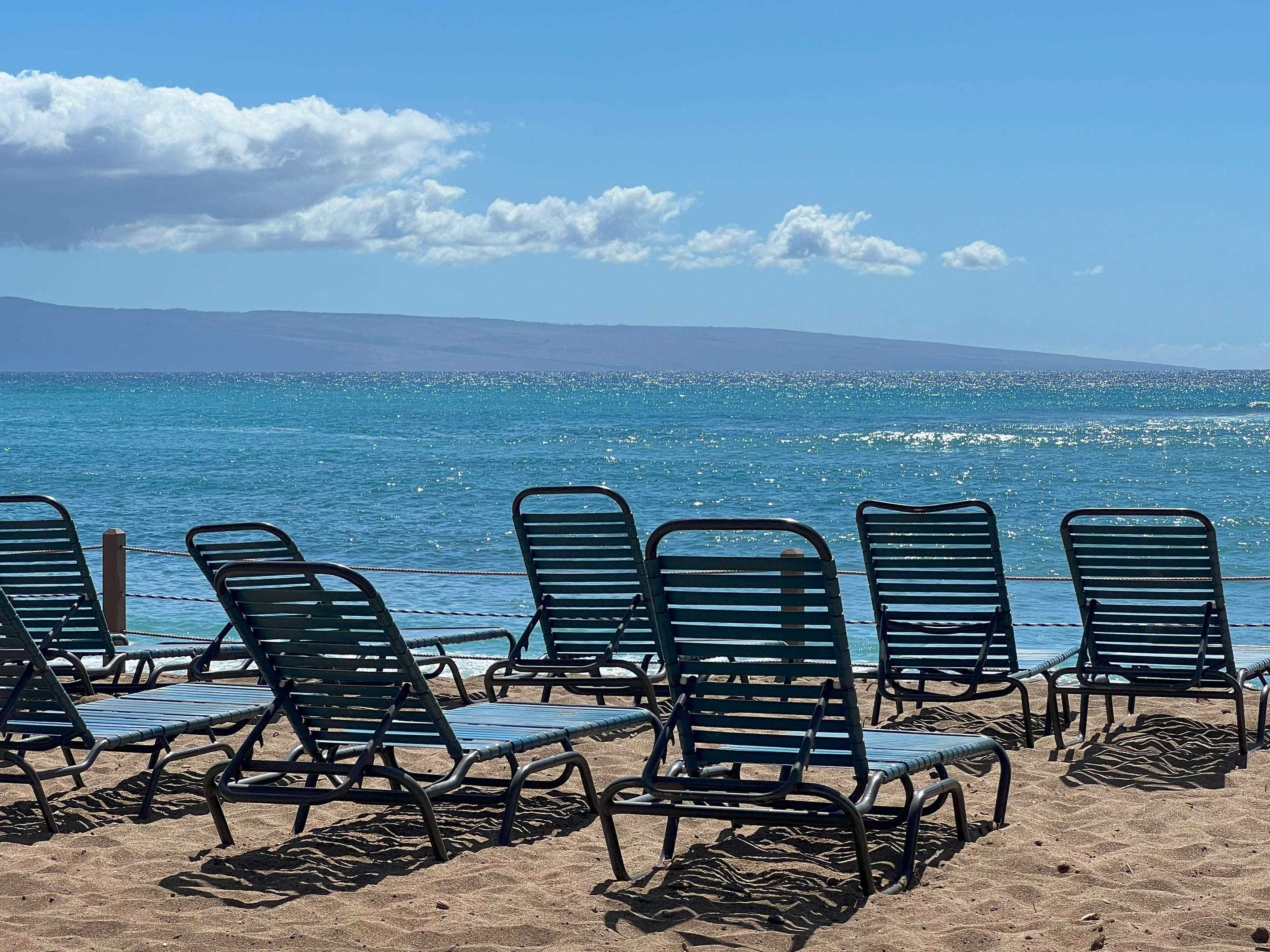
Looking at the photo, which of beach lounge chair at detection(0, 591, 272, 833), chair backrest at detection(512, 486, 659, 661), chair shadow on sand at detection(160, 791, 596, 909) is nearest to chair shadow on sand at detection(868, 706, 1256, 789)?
chair backrest at detection(512, 486, 659, 661)

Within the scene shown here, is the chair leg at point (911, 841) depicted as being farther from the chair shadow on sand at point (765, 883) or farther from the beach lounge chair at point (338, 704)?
the beach lounge chair at point (338, 704)

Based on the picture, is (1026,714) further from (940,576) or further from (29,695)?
(29,695)

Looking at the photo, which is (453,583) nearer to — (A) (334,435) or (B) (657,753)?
(B) (657,753)

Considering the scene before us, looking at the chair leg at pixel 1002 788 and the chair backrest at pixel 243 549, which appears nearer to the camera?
the chair leg at pixel 1002 788

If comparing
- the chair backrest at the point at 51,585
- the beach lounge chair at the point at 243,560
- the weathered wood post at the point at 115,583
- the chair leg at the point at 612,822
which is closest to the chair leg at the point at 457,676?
the beach lounge chair at the point at 243,560

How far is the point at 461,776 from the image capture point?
15.2 feet

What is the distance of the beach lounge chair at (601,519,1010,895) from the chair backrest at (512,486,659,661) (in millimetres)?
2641

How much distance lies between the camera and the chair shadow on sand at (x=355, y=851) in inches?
174

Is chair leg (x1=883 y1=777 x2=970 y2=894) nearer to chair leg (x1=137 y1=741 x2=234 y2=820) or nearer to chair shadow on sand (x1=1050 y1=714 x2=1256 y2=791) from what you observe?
chair shadow on sand (x1=1050 y1=714 x2=1256 y2=791)

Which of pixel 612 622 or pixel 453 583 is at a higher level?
pixel 612 622

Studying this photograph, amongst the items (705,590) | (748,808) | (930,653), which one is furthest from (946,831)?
(930,653)

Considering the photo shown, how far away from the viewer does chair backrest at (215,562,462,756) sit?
4652 millimetres

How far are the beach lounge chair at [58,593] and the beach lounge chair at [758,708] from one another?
3.51 meters

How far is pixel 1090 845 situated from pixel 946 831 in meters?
0.43
